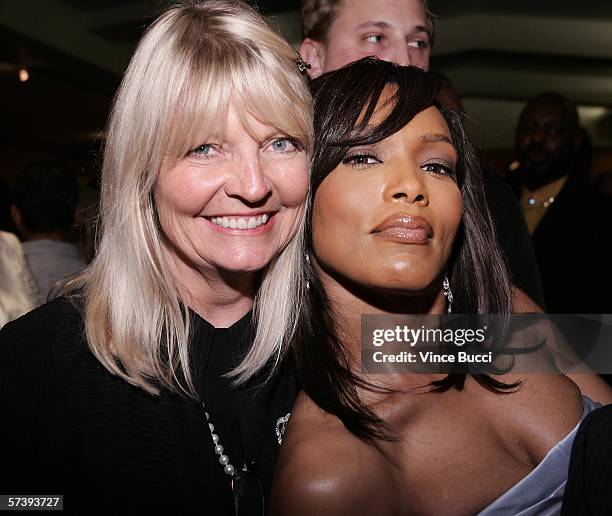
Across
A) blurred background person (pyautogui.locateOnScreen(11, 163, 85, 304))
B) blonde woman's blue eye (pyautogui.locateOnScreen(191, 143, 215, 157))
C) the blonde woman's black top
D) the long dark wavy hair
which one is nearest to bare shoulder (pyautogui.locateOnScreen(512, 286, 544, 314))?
the long dark wavy hair

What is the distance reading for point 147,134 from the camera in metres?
1.50

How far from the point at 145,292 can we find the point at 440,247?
638 millimetres

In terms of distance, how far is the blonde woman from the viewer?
57.6 inches

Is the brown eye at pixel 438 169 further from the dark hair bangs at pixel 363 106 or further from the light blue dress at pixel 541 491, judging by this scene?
the light blue dress at pixel 541 491

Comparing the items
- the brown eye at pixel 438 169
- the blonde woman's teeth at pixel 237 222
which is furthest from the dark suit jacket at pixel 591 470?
the blonde woman's teeth at pixel 237 222

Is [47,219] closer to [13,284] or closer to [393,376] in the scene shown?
[13,284]

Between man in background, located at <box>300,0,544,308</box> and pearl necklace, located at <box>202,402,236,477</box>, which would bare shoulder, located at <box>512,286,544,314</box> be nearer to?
man in background, located at <box>300,0,544,308</box>

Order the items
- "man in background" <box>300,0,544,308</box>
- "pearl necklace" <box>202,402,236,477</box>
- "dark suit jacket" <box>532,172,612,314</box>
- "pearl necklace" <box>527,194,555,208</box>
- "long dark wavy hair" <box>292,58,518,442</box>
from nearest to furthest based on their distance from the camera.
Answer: "long dark wavy hair" <box>292,58,518,442</box>
"pearl necklace" <box>202,402,236,477</box>
"man in background" <box>300,0,544,308</box>
"dark suit jacket" <box>532,172,612,314</box>
"pearl necklace" <box>527,194,555,208</box>

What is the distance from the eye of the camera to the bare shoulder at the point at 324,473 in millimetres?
1213

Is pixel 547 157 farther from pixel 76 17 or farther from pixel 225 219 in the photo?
pixel 76 17

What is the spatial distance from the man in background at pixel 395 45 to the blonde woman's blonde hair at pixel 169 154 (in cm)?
60

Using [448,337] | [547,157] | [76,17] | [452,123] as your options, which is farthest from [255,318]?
[76,17]

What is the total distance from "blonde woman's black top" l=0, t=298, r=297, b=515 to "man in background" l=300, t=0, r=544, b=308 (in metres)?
0.93

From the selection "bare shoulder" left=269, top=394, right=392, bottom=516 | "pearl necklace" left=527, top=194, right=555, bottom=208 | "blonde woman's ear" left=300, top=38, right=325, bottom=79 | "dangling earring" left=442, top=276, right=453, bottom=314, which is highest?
"blonde woman's ear" left=300, top=38, right=325, bottom=79
